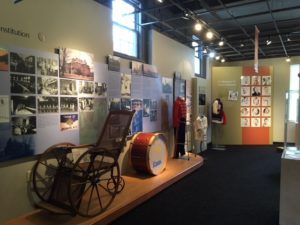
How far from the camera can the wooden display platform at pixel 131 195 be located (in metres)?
3.03

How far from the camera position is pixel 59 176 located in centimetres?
318

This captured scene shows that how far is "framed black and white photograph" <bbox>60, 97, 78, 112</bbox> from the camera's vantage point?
3.69m

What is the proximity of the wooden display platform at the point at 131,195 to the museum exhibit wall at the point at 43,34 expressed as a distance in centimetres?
32

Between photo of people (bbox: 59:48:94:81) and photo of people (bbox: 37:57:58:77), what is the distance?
0.10 m

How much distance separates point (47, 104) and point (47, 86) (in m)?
0.23

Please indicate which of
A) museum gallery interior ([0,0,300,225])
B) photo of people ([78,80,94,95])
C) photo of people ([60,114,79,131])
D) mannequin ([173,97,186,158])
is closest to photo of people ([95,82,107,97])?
museum gallery interior ([0,0,300,225])

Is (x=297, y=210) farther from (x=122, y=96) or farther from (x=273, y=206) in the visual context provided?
(x=122, y=96)

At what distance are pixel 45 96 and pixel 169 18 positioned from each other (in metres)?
3.78

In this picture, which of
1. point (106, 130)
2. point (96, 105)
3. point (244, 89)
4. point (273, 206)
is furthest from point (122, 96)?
point (244, 89)

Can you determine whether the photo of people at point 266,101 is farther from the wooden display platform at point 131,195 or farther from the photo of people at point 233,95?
the wooden display platform at point 131,195

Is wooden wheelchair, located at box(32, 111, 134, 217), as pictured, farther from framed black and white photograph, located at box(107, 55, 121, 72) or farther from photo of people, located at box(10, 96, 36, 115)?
framed black and white photograph, located at box(107, 55, 121, 72)

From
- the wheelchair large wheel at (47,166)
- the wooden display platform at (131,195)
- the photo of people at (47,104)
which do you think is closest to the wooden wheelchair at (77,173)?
the wheelchair large wheel at (47,166)

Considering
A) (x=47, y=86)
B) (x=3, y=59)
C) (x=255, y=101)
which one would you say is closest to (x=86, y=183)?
(x=47, y=86)

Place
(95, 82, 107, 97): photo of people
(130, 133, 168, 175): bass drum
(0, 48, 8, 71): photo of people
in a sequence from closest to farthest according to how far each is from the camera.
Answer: (0, 48, 8, 71): photo of people → (95, 82, 107, 97): photo of people → (130, 133, 168, 175): bass drum
